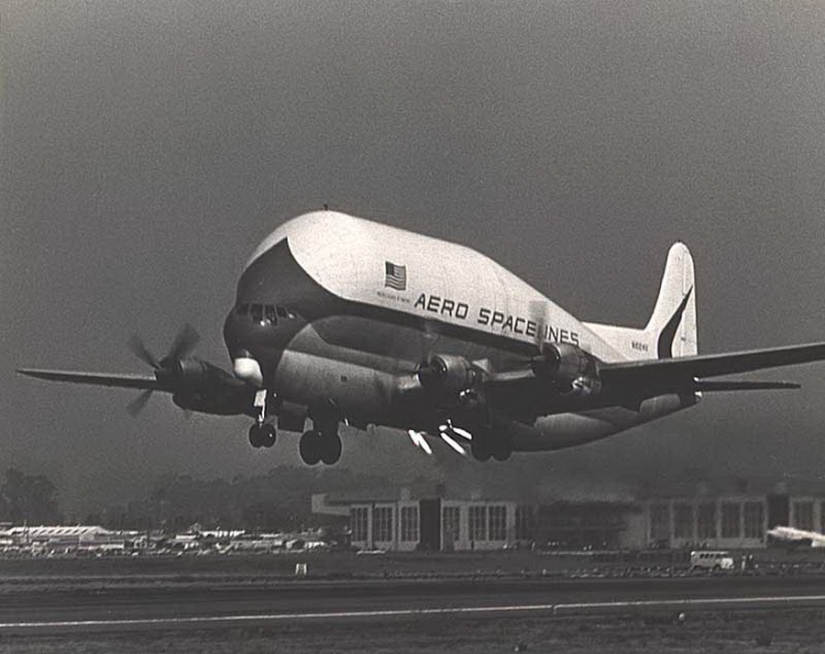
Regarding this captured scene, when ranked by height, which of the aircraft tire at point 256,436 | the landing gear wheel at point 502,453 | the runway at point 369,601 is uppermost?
the aircraft tire at point 256,436

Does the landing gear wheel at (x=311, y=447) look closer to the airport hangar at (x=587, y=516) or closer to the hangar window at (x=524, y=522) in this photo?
the airport hangar at (x=587, y=516)

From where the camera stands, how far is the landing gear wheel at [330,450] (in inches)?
857

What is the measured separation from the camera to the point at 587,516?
21656 millimetres

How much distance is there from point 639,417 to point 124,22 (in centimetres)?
990

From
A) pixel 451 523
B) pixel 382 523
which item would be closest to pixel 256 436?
pixel 382 523

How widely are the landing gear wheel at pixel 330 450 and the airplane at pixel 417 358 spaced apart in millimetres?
21

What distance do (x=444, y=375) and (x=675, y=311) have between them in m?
4.35

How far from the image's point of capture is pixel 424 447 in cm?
2217

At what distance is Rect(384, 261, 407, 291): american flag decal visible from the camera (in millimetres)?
20938

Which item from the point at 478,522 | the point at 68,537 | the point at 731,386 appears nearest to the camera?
the point at 478,522

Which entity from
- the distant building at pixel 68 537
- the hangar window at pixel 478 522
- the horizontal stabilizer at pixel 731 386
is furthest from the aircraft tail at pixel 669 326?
the distant building at pixel 68 537

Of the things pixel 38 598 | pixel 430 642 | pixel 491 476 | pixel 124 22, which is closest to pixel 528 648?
pixel 430 642

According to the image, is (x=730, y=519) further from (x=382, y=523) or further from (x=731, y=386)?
(x=382, y=523)

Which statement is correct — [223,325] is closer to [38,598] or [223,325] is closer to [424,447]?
[424,447]
